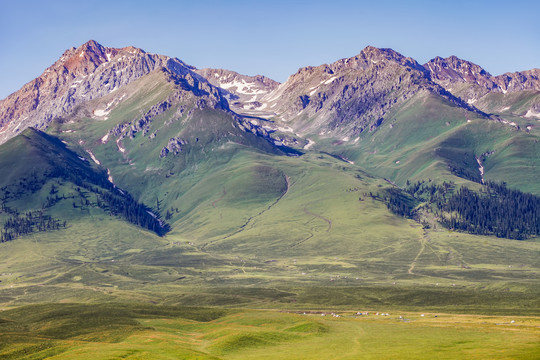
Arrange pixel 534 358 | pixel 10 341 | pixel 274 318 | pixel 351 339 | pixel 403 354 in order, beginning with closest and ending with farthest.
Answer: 1. pixel 534 358
2. pixel 403 354
3. pixel 10 341
4. pixel 351 339
5. pixel 274 318

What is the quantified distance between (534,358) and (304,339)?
64.5m

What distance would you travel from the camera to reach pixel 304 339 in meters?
159

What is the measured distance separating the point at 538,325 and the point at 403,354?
66.7 m

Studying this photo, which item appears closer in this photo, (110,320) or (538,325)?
(538,325)

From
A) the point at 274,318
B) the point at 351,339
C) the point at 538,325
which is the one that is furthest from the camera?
the point at 274,318

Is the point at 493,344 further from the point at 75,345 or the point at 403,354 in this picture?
the point at 75,345

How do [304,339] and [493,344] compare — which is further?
[304,339]

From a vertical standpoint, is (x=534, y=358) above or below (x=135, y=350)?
above

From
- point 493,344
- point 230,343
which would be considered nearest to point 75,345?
point 230,343

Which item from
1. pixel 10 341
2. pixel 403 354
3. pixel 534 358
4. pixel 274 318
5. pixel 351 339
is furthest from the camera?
pixel 274 318

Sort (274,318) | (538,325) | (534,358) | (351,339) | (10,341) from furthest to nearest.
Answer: (274,318) → (538,325) → (351,339) → (10,341) → (534,358)

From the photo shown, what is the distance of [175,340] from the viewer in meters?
152

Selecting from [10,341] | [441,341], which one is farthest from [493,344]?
[10,341]

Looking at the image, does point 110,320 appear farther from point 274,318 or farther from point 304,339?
point 304,339
